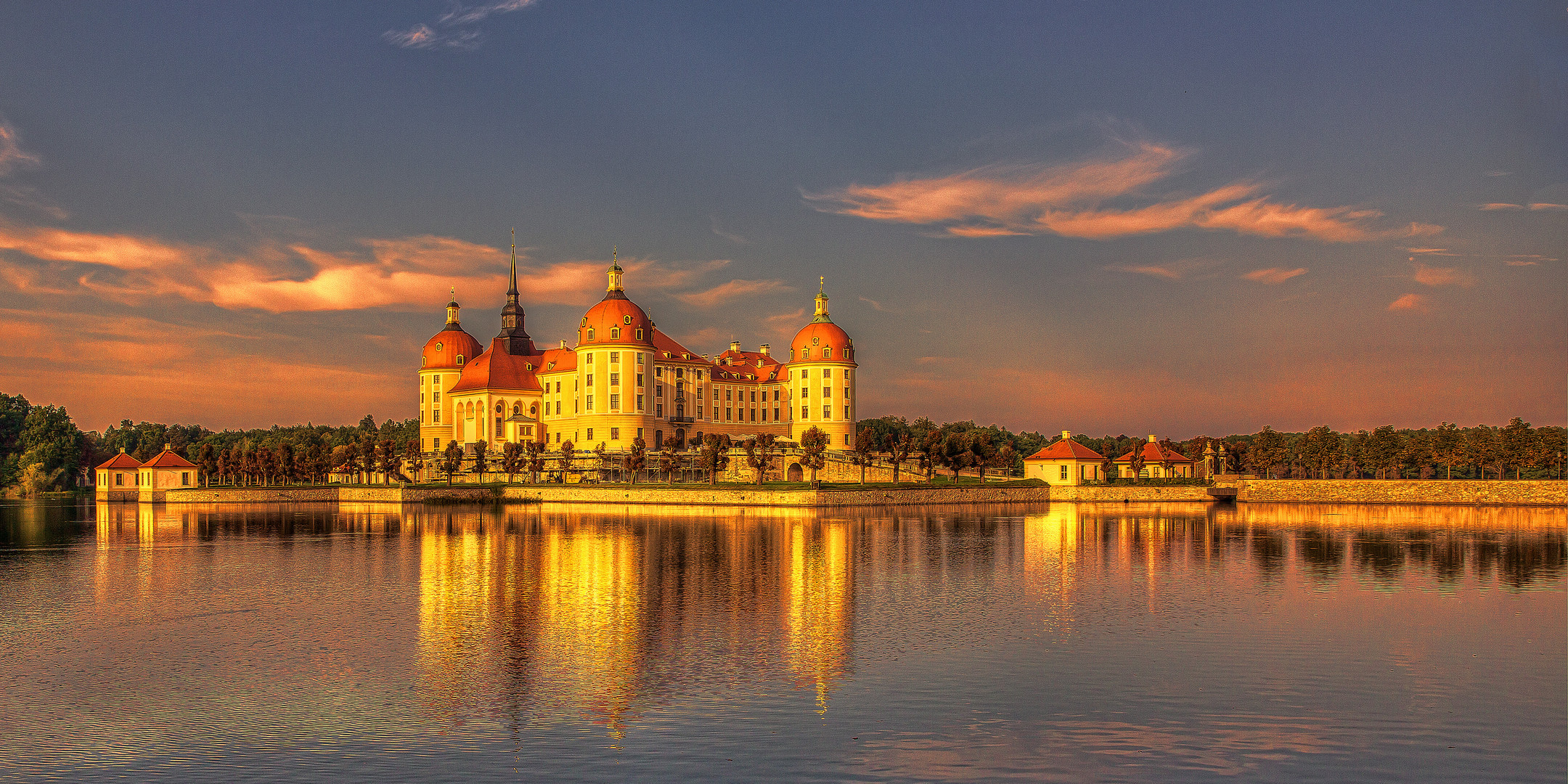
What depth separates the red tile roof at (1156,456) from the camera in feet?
356

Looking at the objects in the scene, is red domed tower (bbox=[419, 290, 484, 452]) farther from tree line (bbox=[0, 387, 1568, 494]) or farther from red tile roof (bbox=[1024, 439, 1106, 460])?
red tile roof (bbox=[1024, 439, 1106, 460])

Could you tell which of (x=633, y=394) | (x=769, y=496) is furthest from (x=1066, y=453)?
(x=633, y=394)

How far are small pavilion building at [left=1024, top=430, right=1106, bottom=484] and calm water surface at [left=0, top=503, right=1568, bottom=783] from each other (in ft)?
158

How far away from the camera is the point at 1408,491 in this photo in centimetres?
8944

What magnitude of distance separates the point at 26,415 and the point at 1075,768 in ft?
531

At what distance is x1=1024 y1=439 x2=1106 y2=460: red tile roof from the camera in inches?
3799

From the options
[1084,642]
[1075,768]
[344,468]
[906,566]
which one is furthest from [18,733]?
[344,468]

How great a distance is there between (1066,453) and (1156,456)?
56.2 ft

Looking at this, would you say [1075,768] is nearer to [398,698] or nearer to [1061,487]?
[398,698]

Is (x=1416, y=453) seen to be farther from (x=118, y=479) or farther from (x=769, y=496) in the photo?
(x=118, y=479)

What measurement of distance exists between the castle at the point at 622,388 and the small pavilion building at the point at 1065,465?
20197 millimetres

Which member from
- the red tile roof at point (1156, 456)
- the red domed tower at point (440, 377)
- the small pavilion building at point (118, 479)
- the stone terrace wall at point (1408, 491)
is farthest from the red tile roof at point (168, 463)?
the stone terrace wall at point (1408, 491)

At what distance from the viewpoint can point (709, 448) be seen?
287ft

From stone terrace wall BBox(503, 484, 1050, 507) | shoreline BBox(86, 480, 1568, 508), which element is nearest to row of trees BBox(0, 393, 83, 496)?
shoreline BBox(86, 480, 1568, 508)
